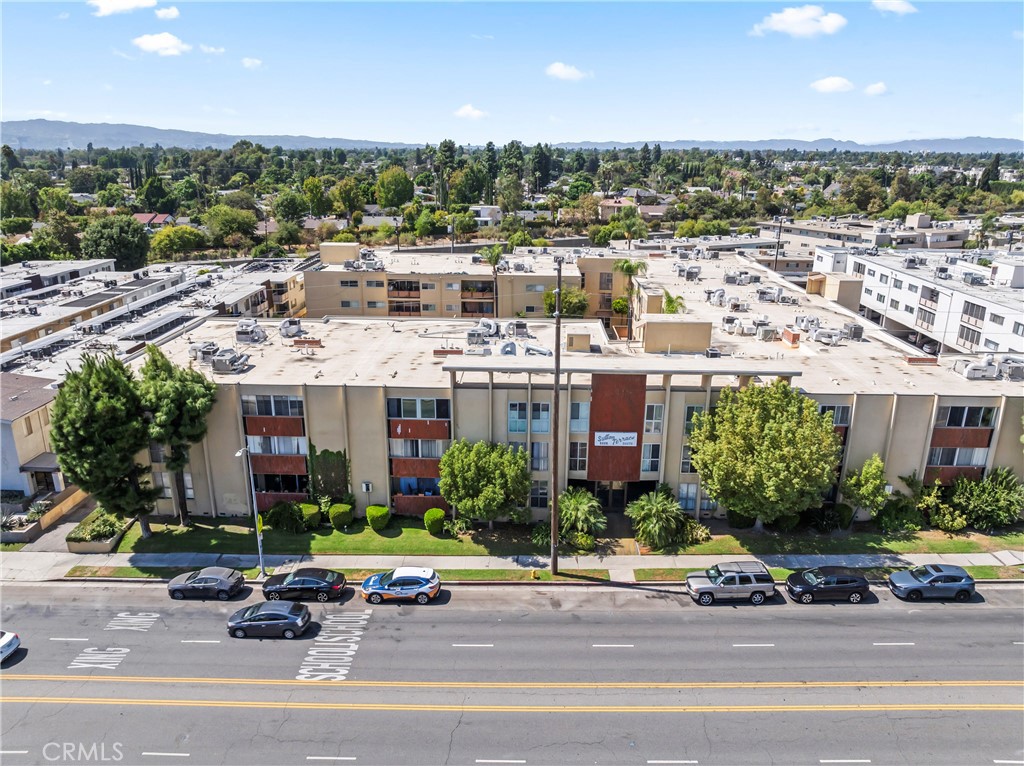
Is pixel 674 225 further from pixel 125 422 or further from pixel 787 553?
pixel 125 422

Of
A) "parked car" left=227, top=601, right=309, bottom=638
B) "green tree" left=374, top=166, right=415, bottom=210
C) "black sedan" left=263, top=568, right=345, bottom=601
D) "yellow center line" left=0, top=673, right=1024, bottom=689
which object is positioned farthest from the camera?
"green tree" left=374, top=166, right=415, bottom=210

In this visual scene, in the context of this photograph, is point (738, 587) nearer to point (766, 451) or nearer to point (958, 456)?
point (766, 451)

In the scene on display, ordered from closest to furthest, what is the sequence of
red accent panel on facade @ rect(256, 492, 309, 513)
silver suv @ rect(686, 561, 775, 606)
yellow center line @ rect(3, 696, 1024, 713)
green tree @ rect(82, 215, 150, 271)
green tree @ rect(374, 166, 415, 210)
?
yellow center line @ rect(3, 696, 1024, 713), silver suv @ rect(686, 561, 775, 606), red accent panel on facade @ rect(256, 492, 309, 513), green tree @ rect(82, 215, 150, 271), green tree @ rect(374, 166, 415, 210)

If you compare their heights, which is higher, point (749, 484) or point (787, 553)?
point (749, 484)

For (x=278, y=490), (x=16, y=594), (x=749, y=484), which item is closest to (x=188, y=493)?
(x=278, y=490)

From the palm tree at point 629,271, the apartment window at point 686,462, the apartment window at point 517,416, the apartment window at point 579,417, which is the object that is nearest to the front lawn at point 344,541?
the apartment window at point 517,416

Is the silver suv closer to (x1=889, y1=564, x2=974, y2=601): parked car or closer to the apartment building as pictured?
(x1=889, y1=564, x2=974, y2=601): parked car

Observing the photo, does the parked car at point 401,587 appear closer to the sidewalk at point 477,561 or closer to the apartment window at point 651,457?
the sidewalk at point 477,561

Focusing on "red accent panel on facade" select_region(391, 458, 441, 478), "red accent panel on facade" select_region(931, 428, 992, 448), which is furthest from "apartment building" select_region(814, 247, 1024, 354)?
"red accent panel on facade" select_region(391, 458, 441, 478)
